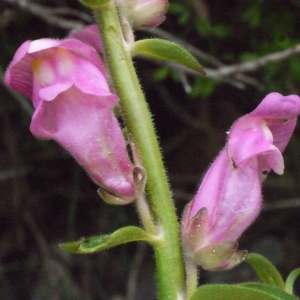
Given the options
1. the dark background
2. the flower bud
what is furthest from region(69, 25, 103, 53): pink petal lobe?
the dark background

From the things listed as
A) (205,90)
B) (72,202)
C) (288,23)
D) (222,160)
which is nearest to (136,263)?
(72,202)

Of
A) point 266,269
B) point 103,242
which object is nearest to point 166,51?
point 103,242

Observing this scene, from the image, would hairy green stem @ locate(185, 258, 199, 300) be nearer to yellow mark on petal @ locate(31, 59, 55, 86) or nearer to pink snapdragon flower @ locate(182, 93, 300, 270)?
pink snapdragon flower @ locate(182, 93, 300, 270)

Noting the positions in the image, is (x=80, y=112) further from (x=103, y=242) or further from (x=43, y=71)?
(x=103, y=242)

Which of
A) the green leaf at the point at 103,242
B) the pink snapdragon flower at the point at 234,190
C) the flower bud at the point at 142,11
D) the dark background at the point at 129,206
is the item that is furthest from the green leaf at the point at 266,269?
the dark background at the point at 129,206

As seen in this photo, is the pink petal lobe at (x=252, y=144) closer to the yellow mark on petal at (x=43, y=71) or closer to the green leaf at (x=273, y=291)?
the green leaf at (x=273, y=291)

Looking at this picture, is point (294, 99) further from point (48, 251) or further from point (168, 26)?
point (48, 251)
